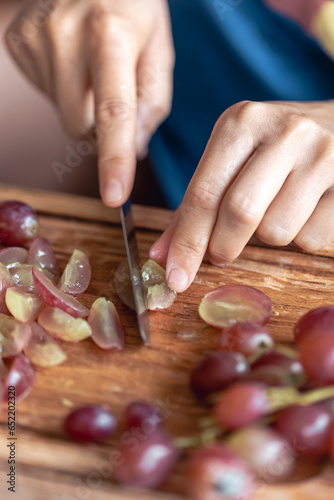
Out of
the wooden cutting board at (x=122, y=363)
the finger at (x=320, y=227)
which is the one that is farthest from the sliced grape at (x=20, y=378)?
the finger at (x=320, y=227)

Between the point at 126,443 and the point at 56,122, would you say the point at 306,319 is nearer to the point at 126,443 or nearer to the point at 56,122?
the point at 126,443

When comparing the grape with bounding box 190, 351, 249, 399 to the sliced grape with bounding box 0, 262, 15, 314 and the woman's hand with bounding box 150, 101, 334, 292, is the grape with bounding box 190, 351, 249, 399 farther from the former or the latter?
the sliced grape with bounding box 0, 262, 15, 314

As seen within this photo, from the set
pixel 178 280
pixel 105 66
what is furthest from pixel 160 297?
pixel 105 66

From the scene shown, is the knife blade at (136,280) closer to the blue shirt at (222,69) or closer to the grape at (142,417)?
the grape at (142,417)

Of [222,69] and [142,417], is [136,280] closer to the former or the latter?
[142,417]

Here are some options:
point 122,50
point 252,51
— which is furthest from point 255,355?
point 252,51

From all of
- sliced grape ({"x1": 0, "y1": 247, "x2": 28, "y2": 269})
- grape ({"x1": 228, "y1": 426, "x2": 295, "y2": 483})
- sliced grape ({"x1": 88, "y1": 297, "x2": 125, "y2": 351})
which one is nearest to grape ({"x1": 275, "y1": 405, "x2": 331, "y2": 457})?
grape ({"x1": 228, "y1": 426, "x2": 295, "y2": 483})
